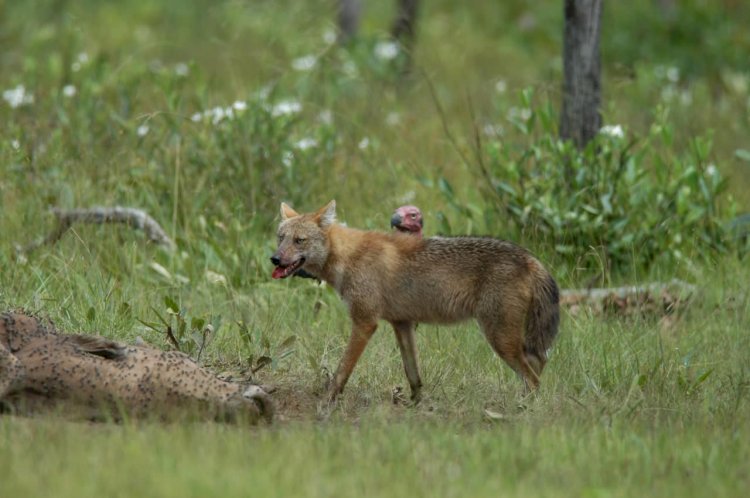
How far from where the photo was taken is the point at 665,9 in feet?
70.4

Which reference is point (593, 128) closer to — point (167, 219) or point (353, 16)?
point (167, 219)

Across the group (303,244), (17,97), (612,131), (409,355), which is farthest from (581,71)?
(17,97)

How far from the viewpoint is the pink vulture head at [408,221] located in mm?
7391

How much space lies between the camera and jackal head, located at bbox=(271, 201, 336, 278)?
6.71 metres

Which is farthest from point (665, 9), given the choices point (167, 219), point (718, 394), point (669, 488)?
point (669, 488)

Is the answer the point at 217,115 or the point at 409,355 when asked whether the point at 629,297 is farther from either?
the point at 217,115

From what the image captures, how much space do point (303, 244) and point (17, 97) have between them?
470cm

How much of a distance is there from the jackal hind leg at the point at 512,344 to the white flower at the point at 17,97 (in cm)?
558

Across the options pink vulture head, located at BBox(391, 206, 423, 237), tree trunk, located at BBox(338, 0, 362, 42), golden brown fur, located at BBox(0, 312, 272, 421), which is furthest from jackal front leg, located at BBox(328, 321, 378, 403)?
tree trunk, located at BBox(338, 0, 362, 42)

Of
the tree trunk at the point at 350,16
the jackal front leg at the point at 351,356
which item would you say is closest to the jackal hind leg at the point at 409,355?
the jackal front leg at the point at 351,356

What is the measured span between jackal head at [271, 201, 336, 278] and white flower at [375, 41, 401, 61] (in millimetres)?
8451

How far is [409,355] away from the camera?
6.62 metres

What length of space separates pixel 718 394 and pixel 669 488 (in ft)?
5.96

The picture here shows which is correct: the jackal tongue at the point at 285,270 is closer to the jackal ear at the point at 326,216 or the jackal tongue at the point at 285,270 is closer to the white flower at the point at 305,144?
the jackal ear at the point at 326,216
